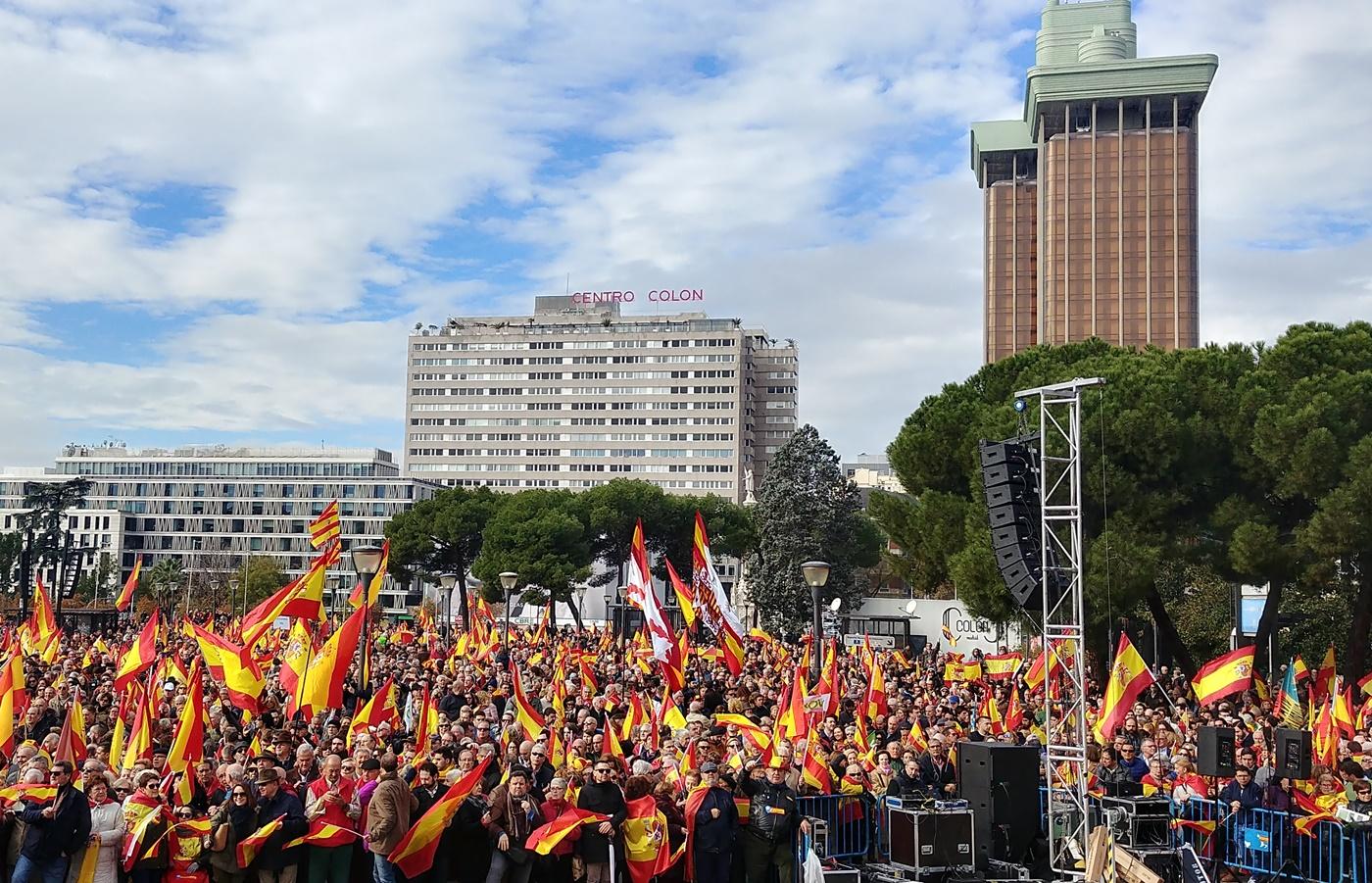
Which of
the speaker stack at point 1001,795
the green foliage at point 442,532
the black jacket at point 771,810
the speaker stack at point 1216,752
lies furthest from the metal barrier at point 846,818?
the green foliage at point 442,532

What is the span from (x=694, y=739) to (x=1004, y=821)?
3.45 m

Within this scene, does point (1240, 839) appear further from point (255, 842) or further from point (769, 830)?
point (255, 842)

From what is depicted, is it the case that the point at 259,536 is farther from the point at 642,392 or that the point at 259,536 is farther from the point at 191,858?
the point at 191,858

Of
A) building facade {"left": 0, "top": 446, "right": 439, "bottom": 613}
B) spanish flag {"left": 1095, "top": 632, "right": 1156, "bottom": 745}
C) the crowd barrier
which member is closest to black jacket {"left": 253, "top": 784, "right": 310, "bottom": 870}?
the crowd barrier

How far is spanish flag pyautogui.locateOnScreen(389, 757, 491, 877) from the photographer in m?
10.8

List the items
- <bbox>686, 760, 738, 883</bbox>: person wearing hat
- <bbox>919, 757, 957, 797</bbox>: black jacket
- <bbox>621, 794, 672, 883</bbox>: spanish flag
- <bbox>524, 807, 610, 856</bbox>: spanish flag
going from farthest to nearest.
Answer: <bbox>919, 757, 957, 797</bbox>: black jacket < <bbox>686, 760, 738, 883</bbox>: person wearing hat < <bbox>621, 794, 672, 883</bbox>: spanish flag < <bbox>524, 807, 610, 856</bbox>: spanish flag

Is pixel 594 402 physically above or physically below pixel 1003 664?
above

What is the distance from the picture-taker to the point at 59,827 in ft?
32.9

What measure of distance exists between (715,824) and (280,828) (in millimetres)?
3675

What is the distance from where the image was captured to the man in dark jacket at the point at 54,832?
10031 millimetres

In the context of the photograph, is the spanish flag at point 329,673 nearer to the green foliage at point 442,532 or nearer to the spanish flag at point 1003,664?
the spanish flag at point 1003,664

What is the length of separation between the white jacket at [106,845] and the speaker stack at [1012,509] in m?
9.61

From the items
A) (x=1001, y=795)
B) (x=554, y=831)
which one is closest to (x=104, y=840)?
(x=554, y=831)

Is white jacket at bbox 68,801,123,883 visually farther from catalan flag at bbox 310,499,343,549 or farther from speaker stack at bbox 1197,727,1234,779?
catalan flag at bbox 310,499,343,549
